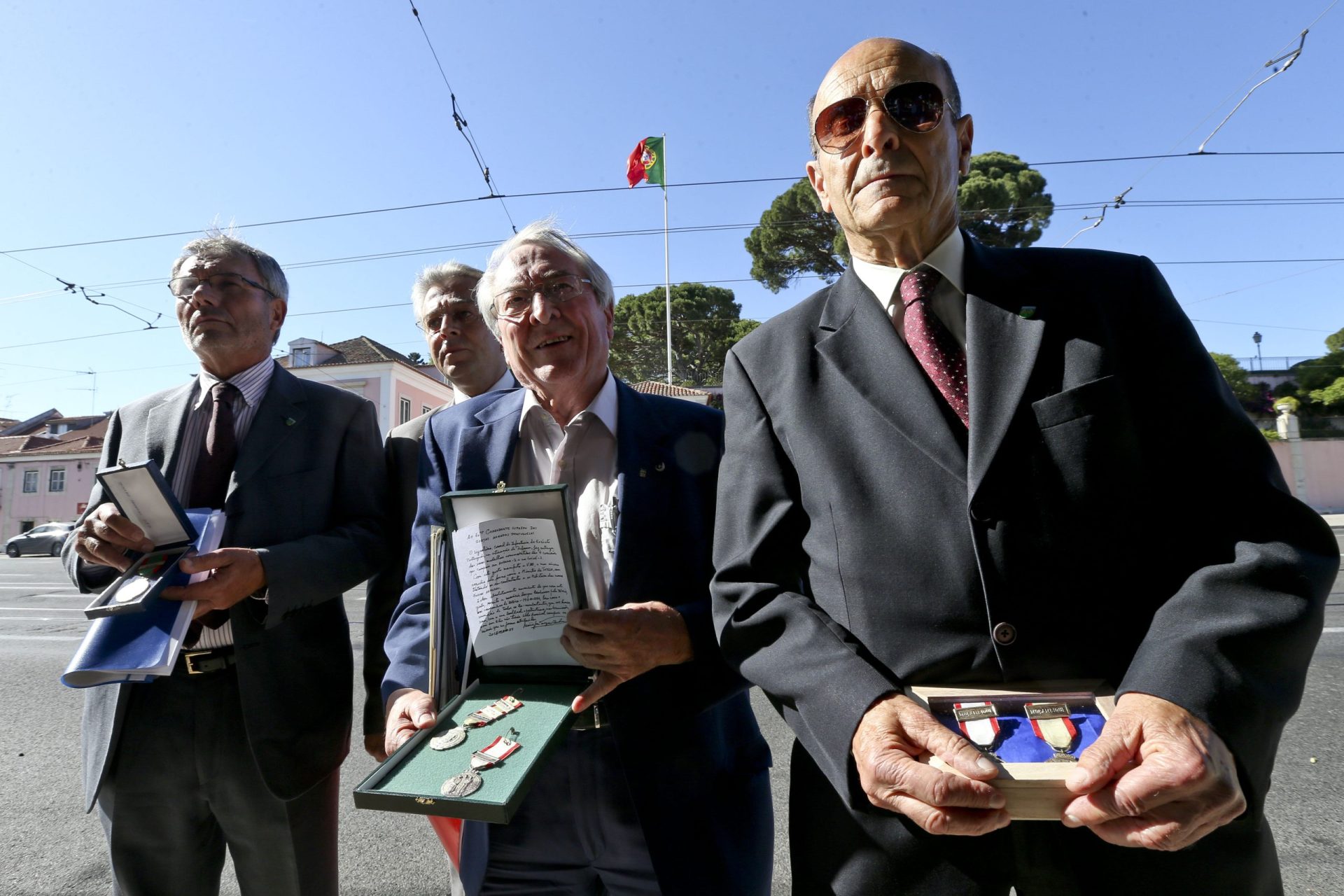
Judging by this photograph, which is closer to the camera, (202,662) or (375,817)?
(202,662)

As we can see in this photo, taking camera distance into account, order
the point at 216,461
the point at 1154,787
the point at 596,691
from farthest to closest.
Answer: the point at 216,461 < the point at 596,691 < the point at 1154,787

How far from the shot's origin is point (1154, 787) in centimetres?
94

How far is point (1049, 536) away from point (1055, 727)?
0.32 meters

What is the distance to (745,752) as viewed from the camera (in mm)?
1925

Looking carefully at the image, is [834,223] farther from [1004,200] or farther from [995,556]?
[995,556]

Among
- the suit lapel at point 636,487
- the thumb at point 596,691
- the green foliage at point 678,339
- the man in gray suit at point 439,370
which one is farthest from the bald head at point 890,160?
the green foliage at point 678,339

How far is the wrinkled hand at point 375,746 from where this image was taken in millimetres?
2574

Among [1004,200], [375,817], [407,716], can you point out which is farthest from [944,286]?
[1004,200]

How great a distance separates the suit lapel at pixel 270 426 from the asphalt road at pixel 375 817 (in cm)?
200

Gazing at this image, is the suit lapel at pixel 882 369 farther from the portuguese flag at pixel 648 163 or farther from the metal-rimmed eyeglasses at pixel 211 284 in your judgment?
the portuguese flag at pixel 648 163

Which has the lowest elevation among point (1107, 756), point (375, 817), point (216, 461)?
point (375, 817)

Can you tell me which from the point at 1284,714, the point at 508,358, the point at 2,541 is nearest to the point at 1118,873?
the point at 1284,714

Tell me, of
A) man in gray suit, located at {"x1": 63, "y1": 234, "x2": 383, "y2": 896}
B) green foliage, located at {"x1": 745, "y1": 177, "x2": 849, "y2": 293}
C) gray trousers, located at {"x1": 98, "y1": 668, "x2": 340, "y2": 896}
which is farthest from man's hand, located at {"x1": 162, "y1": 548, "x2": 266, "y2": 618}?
green foliage, located at {"x1": 745, "y1": 177, "x2": 849, "y2": 293}

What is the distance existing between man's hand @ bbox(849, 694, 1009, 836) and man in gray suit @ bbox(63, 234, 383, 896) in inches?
70.0
